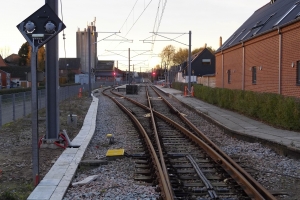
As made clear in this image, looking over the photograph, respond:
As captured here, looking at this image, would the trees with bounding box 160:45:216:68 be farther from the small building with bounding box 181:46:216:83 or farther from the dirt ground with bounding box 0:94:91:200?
the dirt ground with bounding box 0:94:91:200

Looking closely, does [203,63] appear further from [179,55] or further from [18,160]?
[18,160]

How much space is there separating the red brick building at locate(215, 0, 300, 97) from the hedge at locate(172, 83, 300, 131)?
9.02 feet

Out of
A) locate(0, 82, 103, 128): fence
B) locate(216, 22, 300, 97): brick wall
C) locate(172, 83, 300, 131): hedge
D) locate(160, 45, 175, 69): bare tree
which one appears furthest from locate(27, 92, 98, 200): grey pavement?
locate(160, 45, 175, 69): bare tree

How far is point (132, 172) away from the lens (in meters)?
9.23

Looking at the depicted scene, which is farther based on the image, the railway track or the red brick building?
the red brick building

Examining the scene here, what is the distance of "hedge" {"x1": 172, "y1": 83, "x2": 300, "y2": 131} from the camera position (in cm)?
1462

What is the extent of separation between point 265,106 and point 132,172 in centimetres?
969

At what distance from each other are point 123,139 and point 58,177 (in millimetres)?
6074

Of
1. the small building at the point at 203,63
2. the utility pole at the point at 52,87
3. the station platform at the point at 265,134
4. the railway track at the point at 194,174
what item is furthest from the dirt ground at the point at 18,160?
→ the small building at the point at 203,63

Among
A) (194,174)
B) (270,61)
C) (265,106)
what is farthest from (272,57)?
(194,174)

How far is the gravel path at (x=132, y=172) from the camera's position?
7.38 m

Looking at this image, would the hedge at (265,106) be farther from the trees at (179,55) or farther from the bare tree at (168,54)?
the bare tree at (168,54)

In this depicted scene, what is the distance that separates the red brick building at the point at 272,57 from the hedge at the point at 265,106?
2.75 m

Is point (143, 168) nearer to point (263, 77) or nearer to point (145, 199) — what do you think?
point (145, 199)
